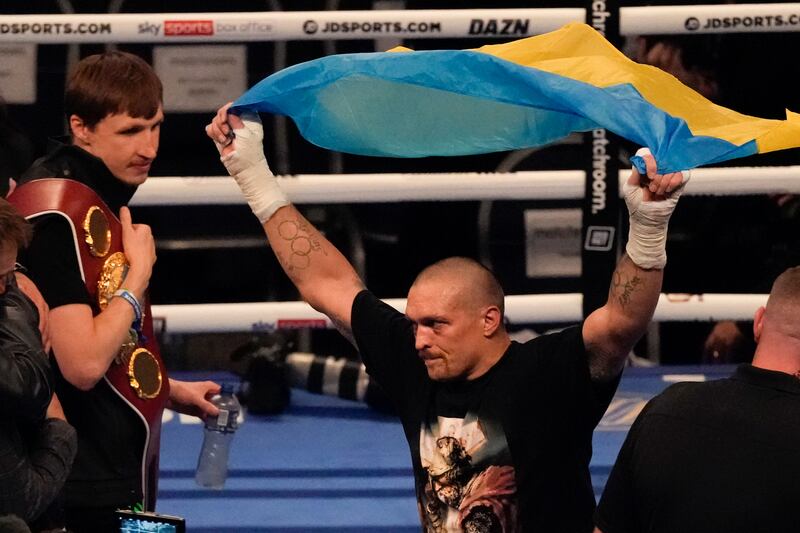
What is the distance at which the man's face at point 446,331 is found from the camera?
3.12 meters

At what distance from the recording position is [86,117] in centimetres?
345

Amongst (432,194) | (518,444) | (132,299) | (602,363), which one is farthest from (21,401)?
(432,194)

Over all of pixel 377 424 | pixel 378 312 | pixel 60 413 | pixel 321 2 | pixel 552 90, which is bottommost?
pixel 377 424

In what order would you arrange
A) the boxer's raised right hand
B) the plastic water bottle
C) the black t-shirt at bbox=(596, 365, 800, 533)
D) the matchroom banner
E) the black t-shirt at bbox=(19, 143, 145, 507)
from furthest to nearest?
1. the matchroom banner
2. the plastic water bottle
3. the boxer's raised right hand
4. the black t-shirt at bbox=(19, 143, 145, 507)
5. the black t-shirt at bbox=(596, 365, 800, 533)

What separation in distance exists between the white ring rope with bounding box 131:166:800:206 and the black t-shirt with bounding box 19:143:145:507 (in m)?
1.70

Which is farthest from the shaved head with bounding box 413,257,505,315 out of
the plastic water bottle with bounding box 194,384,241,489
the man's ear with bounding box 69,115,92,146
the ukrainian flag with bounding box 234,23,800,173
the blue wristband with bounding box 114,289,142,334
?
the plastic water bottle with bounding box 194,384,241,489

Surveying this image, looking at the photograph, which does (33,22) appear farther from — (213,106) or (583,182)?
(583,182)

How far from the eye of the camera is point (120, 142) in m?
3.47

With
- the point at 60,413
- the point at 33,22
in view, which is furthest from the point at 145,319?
the point at 33,22

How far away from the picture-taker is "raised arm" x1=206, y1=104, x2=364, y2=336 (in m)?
3.44

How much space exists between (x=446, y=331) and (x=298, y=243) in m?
0.56

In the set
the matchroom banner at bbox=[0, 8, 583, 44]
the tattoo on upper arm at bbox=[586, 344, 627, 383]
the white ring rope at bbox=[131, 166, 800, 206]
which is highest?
the matchroom banner at bbox=[0, 8, 583, 44]

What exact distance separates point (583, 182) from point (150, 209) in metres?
2.36

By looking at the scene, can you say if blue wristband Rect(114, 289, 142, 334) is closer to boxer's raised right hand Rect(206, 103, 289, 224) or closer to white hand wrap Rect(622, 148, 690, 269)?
boxer's raised right hand Rect(206, 103, 289, 224)
